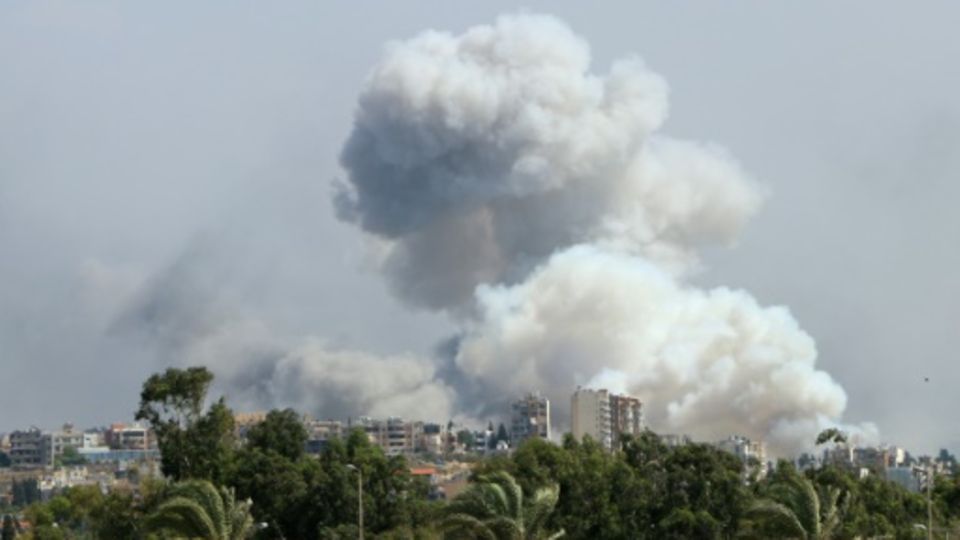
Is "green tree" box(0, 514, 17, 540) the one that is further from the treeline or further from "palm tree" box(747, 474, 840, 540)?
"palm tree" box(747, 474, 840, 540)

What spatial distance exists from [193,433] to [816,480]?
22.5 meters

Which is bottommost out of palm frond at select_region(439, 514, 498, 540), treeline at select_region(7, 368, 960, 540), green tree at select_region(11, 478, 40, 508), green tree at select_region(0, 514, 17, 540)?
palm frond at select_region(439, 514, 498, 540)

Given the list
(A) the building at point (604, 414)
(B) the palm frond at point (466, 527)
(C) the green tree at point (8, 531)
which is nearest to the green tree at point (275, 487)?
(B) the palm frond at point (466, 527)

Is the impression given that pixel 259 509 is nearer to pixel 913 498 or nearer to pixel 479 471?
pixel 479 471

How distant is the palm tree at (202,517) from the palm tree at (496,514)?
5.28 m

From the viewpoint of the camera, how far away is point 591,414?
15850cm

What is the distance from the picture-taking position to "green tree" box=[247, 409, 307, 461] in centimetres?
6194

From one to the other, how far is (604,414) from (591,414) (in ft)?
7.70

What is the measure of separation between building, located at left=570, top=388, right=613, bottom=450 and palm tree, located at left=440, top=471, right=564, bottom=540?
353 feet

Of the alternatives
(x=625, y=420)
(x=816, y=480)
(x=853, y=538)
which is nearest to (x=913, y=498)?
(x=816, y=480)

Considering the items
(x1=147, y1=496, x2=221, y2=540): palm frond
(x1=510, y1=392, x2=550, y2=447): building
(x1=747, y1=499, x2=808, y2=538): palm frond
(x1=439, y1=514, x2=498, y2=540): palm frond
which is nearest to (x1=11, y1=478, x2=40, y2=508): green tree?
(x1=510, y1=392, x2=550, y2=447): building

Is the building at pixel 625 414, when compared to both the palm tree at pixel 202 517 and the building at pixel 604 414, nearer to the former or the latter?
the building at pixel 604 414

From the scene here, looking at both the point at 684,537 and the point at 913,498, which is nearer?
the point at 684,537

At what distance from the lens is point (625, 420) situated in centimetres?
15362
